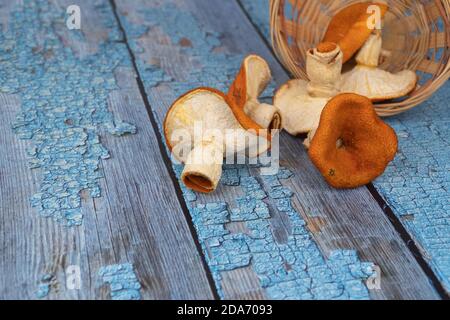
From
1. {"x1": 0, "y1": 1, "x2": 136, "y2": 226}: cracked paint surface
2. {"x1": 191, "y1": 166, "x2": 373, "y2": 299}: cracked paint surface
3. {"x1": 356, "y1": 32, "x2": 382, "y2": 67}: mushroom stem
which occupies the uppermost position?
{"x1": 356, "y1": 32, "x2": 382, "y2": 67}: mushroom stem

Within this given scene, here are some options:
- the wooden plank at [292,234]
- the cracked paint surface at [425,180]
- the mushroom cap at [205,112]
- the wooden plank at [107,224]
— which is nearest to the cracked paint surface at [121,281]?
the wooden plank at [107,224]

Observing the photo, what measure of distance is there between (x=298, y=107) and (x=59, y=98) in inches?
18.1

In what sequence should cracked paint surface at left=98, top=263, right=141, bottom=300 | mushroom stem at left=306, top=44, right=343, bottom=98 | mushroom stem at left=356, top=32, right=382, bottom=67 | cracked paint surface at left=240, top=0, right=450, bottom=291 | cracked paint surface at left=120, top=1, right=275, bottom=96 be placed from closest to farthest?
1. cracked paint surface at left=98, top=263, right=141, bottom=300
2. cracked paint surface at left=240, top=0, right=450, bottom=291
3. mushroom stem at left=306, top=44, right=343, bottom=98
4. mushroom stem at left=356, top=32, right=382, bottom=67
5. cracked paint surface at left=120, top=1, right=275, bottom=96

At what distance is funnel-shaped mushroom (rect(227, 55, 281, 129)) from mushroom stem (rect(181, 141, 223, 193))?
0.11 m

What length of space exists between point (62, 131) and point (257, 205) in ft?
1.28

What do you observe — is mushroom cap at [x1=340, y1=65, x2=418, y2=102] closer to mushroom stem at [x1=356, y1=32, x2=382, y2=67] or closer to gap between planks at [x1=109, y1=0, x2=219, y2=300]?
mushroom stem at [x1=356, y1=32, x2=382, y2=67]

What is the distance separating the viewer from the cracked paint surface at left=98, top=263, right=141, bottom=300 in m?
0.86

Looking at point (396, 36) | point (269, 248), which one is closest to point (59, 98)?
point (269, 248)

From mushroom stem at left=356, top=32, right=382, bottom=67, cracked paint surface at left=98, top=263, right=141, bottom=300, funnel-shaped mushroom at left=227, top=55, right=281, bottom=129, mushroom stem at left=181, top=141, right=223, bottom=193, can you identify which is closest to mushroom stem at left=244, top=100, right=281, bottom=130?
funnel-shaped mushroom at left=227, top=55, right=281, bottom=129

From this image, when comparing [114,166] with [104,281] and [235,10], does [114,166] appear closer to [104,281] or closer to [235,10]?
[104,281]

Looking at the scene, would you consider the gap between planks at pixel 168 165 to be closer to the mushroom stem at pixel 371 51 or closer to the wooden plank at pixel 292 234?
the wooden plank at pixel 292 234

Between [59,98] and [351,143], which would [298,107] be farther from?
[59,98]

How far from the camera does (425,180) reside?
110 cm
